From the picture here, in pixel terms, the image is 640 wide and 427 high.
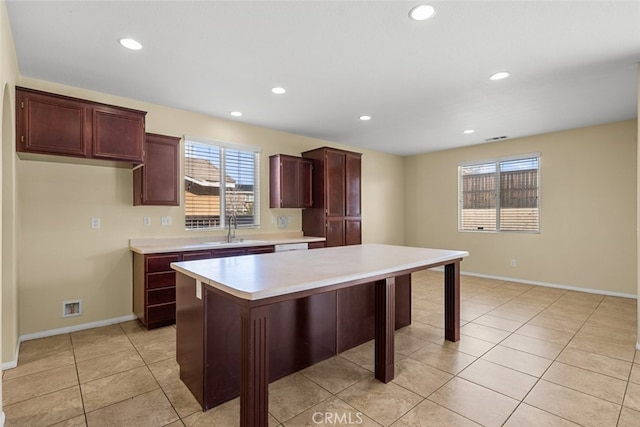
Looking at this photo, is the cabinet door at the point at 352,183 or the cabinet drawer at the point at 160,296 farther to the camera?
the cabinet door at the point at 352,183

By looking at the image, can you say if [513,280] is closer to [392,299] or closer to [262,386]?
[392,299]

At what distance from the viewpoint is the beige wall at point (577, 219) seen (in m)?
4.46

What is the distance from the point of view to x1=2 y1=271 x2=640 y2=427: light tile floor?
186 centimetres

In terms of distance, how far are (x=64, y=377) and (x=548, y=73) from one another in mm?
4757

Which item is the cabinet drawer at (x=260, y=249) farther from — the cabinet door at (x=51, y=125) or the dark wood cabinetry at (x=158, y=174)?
the cabinet door at (x=51, y=125)

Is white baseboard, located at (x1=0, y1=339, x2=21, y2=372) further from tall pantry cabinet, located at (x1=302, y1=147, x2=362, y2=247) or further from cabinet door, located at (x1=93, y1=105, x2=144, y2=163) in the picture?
tall pantry cabinet, located at (x1=302, y1=147, x2=362, y2=247)

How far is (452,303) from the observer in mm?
2979

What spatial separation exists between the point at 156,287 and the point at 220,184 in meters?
1.65

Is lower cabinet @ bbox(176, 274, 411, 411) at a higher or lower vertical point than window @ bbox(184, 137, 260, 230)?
lower

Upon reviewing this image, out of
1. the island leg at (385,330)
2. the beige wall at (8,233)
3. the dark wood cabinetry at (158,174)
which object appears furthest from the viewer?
the dark wood cabinetry at (158,174)

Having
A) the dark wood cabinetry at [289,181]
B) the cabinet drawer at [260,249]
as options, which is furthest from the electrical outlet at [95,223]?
the dark wood cabinetry at [289,181]

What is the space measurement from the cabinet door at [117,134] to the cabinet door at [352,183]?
300cm

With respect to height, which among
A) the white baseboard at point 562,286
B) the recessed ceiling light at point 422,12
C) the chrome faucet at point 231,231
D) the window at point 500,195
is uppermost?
the recessed ceiling light at point 422,12

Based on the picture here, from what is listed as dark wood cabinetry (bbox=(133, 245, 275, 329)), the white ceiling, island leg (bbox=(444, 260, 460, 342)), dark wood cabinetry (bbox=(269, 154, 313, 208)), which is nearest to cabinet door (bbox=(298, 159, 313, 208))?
dark wood cabinetry (bbox=(269, 154, 313, 208))
